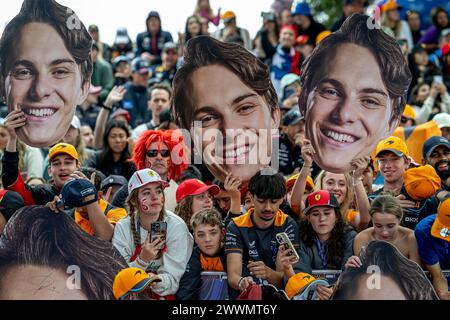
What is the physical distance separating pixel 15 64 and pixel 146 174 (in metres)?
1.23

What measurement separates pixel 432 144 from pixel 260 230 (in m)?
1.81

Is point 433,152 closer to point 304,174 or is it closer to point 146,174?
point 304,174

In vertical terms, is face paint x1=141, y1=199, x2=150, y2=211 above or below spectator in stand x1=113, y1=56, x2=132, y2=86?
below

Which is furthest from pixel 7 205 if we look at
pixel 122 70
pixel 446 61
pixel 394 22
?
pixel 394 22

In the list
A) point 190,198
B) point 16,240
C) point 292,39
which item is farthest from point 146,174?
point 292,39

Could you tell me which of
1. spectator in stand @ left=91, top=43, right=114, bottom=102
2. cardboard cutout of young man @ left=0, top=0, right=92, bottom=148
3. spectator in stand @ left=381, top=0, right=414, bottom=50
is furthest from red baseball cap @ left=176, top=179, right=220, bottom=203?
spectator in stand @ left=381, top=0, right=414, bottom=50

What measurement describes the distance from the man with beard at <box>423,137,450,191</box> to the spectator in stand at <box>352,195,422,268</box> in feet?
3.20

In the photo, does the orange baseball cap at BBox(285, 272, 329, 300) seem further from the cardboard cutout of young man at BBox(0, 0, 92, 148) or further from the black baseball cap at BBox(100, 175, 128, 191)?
the cardboard cutout of young man at BBox(0, 0, 92, 148)

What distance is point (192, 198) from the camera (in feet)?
21.7

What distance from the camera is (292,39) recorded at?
1015 centimetres

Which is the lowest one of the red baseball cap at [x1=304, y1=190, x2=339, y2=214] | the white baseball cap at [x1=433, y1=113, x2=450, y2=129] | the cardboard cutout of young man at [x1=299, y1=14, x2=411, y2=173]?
the red baseball cap at [x1=304, y1=190, x2=339, y2=214]

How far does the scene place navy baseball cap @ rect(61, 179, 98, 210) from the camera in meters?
5.87

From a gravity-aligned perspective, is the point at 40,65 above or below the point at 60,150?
above

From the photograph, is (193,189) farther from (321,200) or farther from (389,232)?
(389,232)
